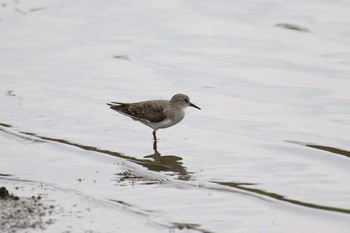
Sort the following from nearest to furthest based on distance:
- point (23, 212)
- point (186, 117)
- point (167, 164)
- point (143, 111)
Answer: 1. point (23, 212)
2. point (167, 164)
3. point (143, 111)
4. point (186, 117)

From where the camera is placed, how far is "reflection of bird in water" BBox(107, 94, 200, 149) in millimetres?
12141

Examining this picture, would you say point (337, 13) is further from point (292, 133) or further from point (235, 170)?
point (235, 170)

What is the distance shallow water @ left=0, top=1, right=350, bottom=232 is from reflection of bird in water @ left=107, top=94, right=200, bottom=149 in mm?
307

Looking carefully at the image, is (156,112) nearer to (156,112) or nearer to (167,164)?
(156,112)

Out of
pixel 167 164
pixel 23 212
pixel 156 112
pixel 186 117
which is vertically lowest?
→ pixel 23 212

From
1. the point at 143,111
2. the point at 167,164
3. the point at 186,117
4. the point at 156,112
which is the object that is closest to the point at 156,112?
the point at 156,112

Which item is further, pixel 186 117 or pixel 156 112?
pixel 186 117

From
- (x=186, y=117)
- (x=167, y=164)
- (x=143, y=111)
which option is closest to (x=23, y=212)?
(x=167, y=164)

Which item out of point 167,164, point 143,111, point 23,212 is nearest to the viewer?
point 23,212

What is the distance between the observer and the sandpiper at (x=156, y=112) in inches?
478

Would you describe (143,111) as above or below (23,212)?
above

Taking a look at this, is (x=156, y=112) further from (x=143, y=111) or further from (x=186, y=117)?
(x=186, y=117)

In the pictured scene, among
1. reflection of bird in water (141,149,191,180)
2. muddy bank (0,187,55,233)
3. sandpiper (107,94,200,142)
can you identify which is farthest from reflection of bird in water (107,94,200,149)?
muddy bank (0,187,55,233)

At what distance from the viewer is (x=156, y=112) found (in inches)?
481
